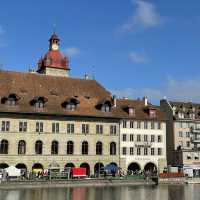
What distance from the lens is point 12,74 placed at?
91.1 meters

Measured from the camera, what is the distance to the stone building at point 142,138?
94562 millimetres

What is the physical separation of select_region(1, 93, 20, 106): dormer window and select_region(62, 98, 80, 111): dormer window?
368 inches

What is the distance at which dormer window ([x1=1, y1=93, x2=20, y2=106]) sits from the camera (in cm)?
8344

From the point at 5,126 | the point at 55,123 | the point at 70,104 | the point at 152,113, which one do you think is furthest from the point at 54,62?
the point at 5,126

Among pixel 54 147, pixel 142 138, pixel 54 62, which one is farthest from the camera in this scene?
pixel 54 62

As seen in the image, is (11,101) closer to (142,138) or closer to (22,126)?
(22,126)

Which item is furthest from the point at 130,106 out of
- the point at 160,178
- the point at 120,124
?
the point at 160,178

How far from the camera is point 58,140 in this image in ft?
284

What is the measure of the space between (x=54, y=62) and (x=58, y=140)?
5152 centimetres

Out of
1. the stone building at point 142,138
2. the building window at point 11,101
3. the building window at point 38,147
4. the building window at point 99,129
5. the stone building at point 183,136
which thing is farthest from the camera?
the stone building at point 183,136

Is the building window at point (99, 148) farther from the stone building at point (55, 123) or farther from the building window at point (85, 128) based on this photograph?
the building window at point (85, 128)

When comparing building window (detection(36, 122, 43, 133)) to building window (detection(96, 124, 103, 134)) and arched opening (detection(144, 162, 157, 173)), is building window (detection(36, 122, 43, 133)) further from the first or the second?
arched opening (detection(144, 162, 157, 173))

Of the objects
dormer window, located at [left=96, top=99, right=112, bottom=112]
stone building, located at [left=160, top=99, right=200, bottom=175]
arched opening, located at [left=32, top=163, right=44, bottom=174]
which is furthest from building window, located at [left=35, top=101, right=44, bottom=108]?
stone building, located at [left=160, top=99, right=200, bottom=175]

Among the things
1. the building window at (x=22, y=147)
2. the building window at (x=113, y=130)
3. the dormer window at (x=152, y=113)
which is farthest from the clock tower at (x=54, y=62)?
the building window at (x=22, y=147)
